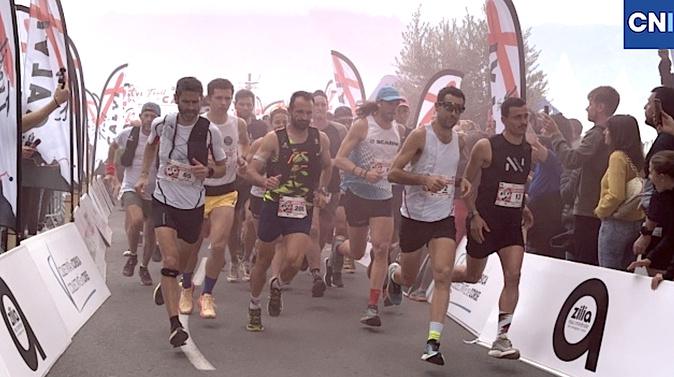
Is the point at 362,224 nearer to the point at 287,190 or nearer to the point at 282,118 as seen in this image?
the point at 287,190

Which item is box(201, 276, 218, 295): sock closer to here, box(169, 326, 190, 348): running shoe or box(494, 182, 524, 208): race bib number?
box(169, 326, 190, 348): running shoe

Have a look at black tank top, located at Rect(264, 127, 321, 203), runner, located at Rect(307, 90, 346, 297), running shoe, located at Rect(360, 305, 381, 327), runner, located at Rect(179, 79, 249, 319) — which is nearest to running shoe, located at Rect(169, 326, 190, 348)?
runner, located at Rect(179, 79, 249, 319)

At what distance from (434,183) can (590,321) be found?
1.50 metres

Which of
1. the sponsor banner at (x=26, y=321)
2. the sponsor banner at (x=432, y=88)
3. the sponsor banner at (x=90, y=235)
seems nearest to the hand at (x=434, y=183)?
the sponsor banner at (x=26, y=321)

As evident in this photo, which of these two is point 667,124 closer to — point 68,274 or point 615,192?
point 615,192

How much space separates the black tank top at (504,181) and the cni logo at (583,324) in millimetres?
784

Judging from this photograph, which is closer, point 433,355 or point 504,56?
point 433,355

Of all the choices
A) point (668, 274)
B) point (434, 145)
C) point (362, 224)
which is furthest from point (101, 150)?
point (668, 274)

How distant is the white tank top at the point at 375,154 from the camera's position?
915 cm

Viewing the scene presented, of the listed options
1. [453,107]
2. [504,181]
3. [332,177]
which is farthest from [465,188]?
[332,177]

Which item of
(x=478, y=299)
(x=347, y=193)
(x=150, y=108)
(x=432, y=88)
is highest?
(x=432, y=88)

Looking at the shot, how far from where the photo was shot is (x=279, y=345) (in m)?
7.17

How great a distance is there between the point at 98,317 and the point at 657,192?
488 centimetres

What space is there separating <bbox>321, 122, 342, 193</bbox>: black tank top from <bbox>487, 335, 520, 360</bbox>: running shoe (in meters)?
5.20
